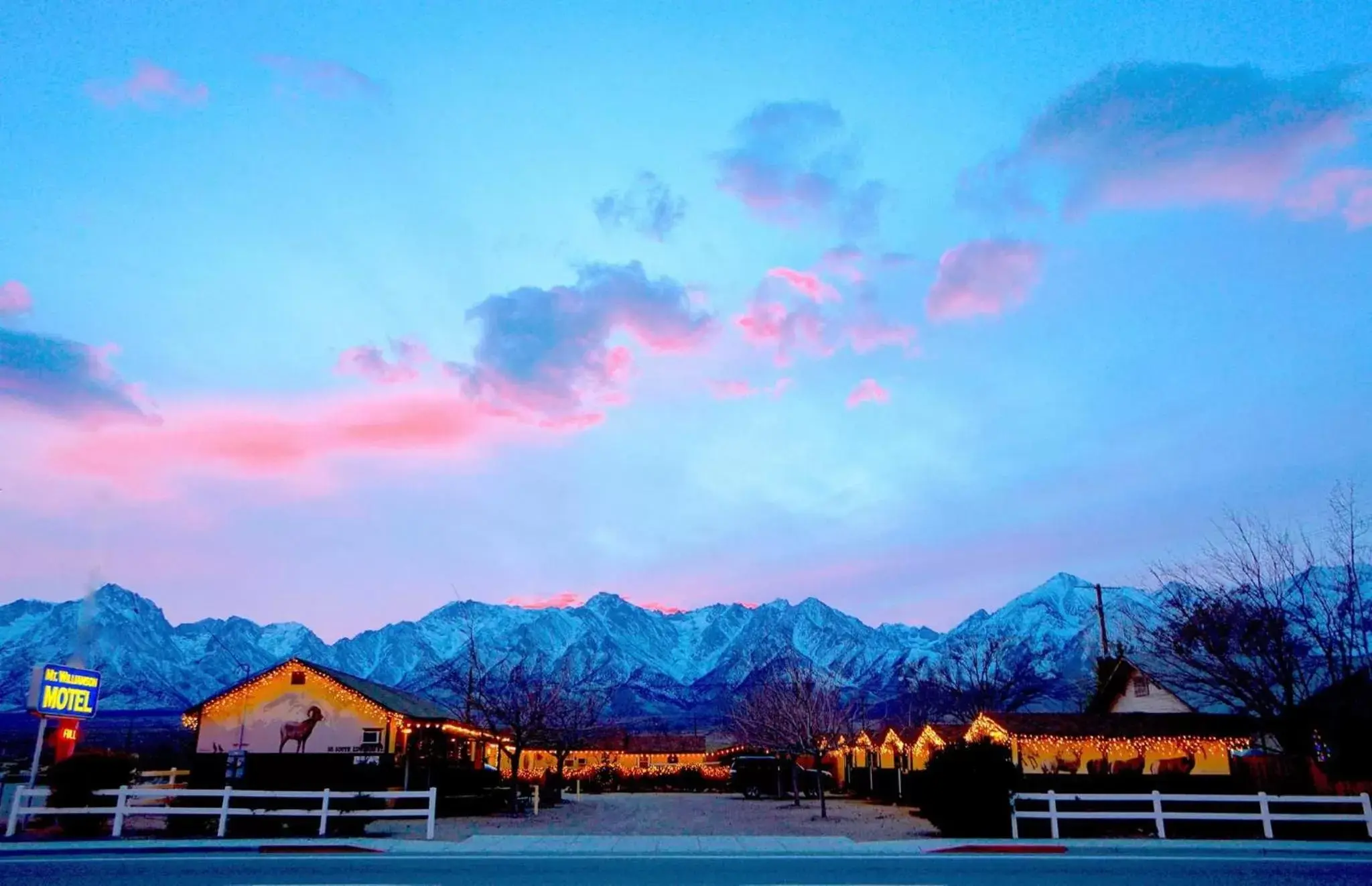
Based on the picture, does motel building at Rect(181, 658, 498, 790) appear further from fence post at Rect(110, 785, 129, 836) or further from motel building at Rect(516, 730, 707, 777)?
motel building at Rect(516, 730, 707, 777)

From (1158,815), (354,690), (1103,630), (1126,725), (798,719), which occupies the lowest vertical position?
(1158,815)

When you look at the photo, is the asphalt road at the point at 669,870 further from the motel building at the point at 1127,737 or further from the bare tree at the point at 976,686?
the bare tree at the point at 976,686

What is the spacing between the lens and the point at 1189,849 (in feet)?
62.4

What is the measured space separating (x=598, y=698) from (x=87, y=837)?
3894 centimetres

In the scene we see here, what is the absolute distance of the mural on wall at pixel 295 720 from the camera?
37.6 m

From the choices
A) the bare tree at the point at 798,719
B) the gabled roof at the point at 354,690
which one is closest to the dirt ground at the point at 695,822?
the bare tree at the point at 798,719

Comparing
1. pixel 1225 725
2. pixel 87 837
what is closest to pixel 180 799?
pixel 87 837

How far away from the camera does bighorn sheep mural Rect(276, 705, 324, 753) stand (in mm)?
37594

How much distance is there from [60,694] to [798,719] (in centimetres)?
2590

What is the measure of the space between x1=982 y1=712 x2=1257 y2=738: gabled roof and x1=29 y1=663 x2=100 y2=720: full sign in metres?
30.7

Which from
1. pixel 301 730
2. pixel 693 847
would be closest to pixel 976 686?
pixel 301 730

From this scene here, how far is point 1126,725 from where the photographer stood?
36.2m

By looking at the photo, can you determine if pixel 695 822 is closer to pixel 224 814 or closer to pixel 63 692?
pixel 224 814

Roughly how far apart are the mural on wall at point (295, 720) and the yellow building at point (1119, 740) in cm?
2401
